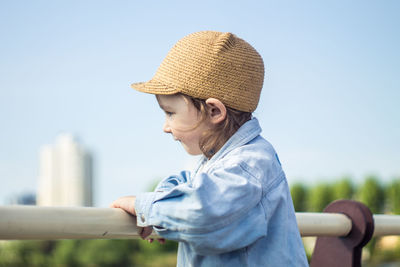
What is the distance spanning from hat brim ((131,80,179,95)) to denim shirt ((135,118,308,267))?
0.54 ft

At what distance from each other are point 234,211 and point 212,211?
4cm

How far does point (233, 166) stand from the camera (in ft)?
3.43

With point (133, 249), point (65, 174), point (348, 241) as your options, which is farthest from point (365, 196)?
point (65, 174)

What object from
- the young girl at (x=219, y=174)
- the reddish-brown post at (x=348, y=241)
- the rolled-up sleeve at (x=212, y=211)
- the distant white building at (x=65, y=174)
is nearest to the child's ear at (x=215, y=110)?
the young girl at (x=219, y=174)

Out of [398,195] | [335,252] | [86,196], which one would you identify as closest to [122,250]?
[398,195]

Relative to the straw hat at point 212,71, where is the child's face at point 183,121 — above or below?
below

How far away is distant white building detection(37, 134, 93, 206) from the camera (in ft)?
147

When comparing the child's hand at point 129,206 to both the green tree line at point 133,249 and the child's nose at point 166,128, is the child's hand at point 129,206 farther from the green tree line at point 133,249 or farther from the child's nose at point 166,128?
the green tree line at point 133,249

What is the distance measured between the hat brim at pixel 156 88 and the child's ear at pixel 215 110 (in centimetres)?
8

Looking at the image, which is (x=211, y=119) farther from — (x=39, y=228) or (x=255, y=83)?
(x=39, y=228)

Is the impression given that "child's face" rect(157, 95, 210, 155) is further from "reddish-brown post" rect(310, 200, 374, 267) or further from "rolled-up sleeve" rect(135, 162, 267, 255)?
"reddish-brown post" rect(310, 200, 374, 267)

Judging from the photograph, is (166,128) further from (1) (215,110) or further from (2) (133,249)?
(2) (133,249)

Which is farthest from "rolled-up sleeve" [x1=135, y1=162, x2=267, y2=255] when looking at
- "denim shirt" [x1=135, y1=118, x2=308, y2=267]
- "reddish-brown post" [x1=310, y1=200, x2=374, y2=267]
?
"reddish-brown post" [x1=310, y1=200, x2=374, y2=267]

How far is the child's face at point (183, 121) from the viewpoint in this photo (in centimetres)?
118
